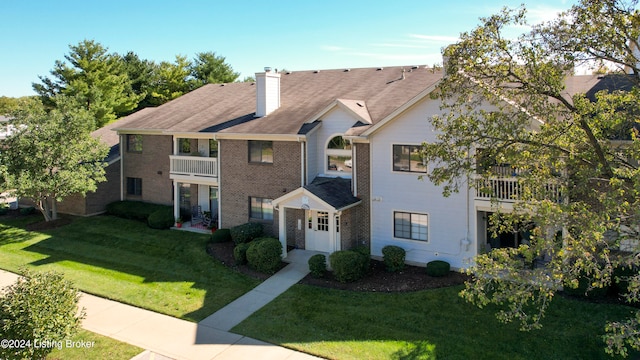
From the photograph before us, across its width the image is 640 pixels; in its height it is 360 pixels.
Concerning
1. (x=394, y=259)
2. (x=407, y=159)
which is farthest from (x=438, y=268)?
(x=407, y=159)

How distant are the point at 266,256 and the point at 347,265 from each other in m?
3.48

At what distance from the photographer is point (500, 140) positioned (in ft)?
37.4

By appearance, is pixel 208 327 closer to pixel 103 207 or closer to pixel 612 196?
pixel 612 196

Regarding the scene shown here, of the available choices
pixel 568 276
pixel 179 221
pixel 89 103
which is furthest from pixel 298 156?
pixel 89 103

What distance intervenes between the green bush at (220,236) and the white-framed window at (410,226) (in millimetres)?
8308

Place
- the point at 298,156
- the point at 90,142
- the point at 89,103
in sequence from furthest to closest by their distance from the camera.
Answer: the point at 89,103
the point at 90,142
the point at 298,156

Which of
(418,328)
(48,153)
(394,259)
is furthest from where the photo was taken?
(48,153)

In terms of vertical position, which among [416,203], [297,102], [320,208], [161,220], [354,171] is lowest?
[161,220]

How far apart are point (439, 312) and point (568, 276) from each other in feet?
20.7

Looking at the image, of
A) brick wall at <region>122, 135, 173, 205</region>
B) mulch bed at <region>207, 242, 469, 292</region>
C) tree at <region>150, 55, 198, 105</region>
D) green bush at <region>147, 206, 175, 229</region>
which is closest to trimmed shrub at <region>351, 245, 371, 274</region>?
mulch bed at <region>207, 242, 469, 292</region>

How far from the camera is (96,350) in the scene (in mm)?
13359

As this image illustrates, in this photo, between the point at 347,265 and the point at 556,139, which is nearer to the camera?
the point at 556,139

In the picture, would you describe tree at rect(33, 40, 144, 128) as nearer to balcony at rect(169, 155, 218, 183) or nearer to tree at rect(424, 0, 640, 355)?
balcony at rect(169, 155, 218, 183)

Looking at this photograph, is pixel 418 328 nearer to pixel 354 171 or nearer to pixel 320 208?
pixel 320 208
